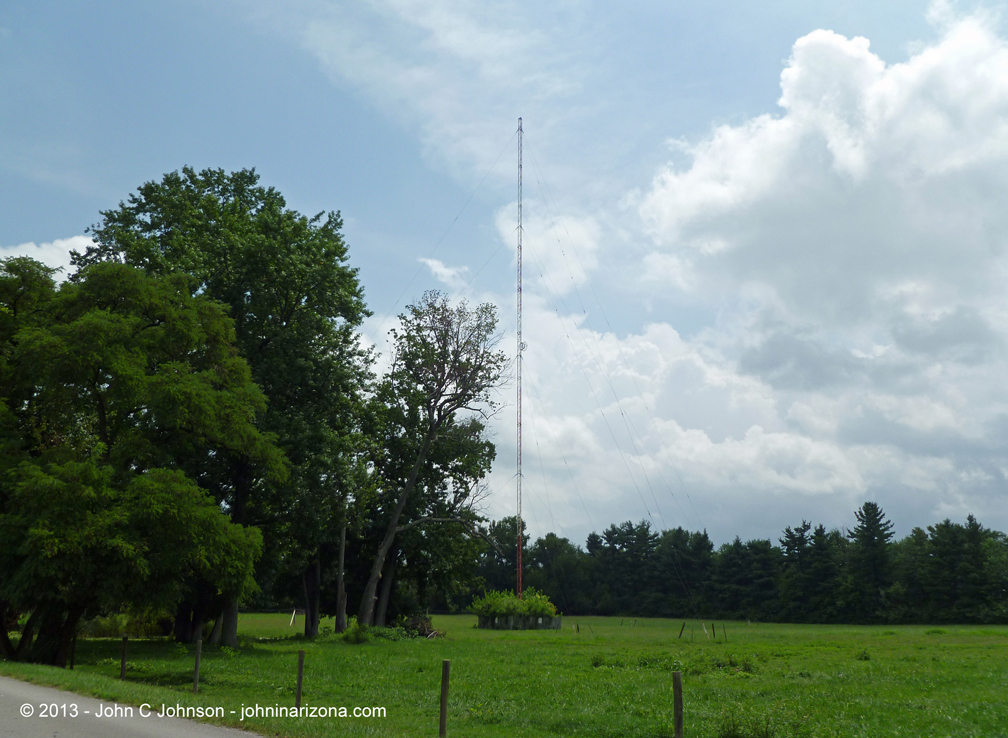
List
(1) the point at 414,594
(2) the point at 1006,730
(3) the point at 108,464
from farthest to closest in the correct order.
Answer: (1) the point at 414,594
(3) the point at 108,464
(2) the point at 1006,730

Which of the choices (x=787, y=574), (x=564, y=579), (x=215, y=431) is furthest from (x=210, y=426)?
(x=564, y=579)

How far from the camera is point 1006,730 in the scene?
15508 millimetres

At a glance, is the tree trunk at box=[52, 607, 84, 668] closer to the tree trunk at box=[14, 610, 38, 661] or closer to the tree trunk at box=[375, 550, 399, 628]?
the tree trunk at box=[14, 610, 38, 661]

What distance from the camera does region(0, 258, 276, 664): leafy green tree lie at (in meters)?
22.7

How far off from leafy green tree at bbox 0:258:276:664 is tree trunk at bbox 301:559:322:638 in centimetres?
2410

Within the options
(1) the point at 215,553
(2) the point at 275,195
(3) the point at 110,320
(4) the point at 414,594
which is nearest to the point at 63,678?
(1) the point at 215,553

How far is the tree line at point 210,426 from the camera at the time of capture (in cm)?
2375

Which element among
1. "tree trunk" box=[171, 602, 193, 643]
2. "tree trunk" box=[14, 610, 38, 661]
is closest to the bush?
"tree trunk" box=[171, 602, 193, 643]

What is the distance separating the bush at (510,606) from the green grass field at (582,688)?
25.2 m

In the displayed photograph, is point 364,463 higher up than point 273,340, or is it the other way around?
point 273,340

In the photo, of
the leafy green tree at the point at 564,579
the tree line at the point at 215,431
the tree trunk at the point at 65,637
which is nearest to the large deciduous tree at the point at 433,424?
the tree line at the point at 215,431

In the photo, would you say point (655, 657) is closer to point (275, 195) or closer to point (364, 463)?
point (364, 463)

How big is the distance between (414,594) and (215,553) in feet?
118

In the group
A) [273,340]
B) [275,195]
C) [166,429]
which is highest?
[275,195]
